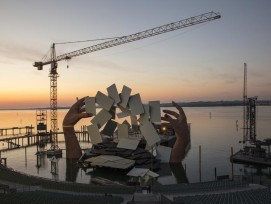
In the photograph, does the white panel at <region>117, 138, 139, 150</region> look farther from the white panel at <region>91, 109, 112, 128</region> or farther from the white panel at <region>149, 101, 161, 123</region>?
the white panel at <region>149, 101, 161, 123</region>

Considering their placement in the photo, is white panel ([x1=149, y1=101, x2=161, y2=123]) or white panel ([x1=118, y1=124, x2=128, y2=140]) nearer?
white panel ([x1=149, y1=101, x2=161, y2=123])

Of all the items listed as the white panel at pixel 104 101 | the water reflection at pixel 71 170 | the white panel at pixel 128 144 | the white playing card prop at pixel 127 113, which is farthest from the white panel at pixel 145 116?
the water reflection at pixel 71 170

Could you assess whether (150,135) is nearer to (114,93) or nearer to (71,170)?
(114,93)

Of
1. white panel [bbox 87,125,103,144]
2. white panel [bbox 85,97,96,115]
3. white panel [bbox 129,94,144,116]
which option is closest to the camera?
white panel [bbox 129,94,144,116]

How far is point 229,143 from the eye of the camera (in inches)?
3300

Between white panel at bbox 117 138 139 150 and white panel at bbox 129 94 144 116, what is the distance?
4059 mm

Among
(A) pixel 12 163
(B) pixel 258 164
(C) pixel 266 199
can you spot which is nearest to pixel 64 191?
(C) pixel 266 199

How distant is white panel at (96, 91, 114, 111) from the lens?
158ft

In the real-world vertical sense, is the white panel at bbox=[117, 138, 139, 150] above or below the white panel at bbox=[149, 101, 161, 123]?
below

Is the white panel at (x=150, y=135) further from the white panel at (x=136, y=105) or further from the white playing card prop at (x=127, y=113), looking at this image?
the white panel at (x=136, y=105)

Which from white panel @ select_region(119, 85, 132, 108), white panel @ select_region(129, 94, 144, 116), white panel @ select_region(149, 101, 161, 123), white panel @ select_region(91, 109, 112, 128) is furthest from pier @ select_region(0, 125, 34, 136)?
white panel @ select_region(149, 101, 161, 123)

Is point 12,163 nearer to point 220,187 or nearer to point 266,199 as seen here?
point 220,187

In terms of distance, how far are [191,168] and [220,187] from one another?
70.0ft

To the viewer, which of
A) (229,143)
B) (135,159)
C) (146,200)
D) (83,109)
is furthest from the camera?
(229,143)
